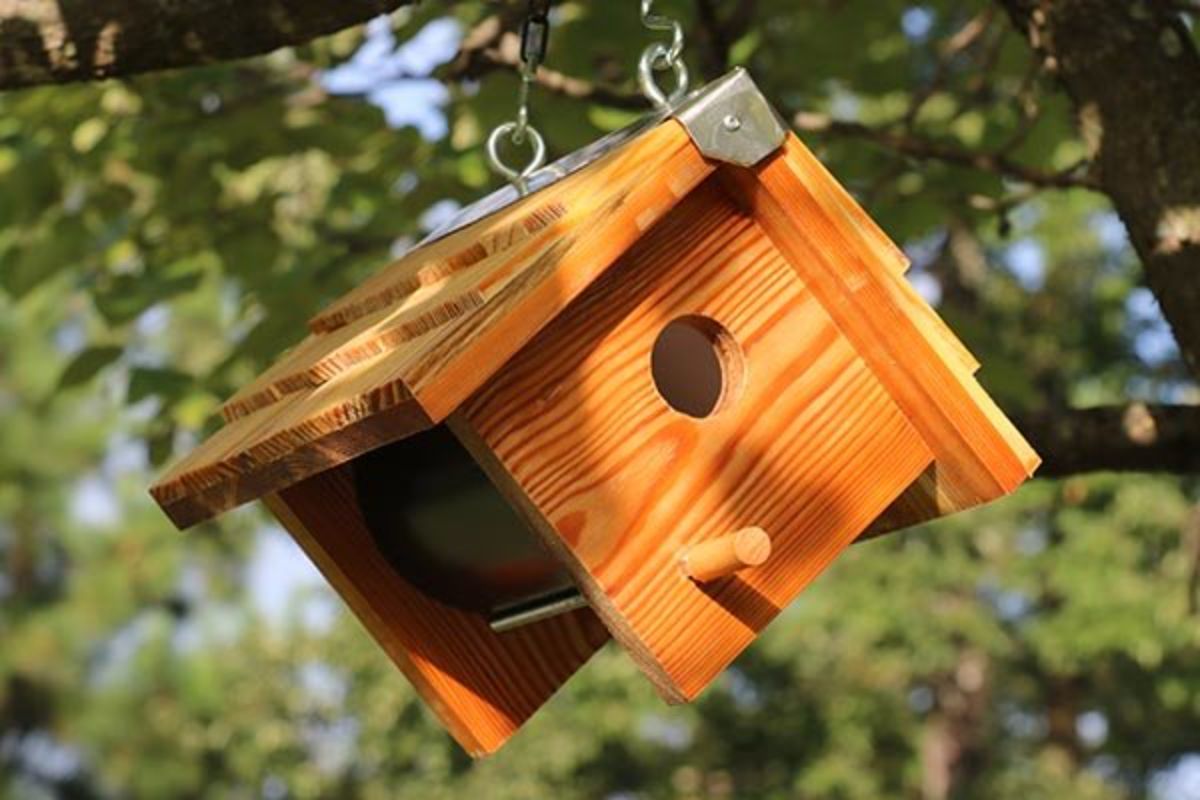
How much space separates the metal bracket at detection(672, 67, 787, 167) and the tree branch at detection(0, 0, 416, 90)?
1.53 feet

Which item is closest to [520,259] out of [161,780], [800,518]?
[800,518]

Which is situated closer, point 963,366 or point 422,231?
point 963,366

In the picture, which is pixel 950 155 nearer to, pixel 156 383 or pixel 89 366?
pixel 156 383

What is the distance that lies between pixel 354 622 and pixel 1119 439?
10.4 m

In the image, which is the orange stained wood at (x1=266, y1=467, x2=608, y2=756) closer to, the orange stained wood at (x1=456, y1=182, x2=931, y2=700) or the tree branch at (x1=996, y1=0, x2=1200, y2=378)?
the orange stained wood at (x1=456, y1=182, x2=931, y2=700)

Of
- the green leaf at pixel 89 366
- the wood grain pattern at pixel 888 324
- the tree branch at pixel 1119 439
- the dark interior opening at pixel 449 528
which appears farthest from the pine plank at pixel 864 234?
the green leaf at pixel 89 366

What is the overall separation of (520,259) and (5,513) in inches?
681

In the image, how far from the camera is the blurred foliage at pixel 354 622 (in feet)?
10.7

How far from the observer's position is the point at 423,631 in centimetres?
205

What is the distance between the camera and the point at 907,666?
12867mm

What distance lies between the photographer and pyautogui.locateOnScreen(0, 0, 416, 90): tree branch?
2.08 metres

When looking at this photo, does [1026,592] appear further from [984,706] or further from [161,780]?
[161,780]

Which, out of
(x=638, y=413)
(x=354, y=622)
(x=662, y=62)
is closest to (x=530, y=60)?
(x=662, y=62)

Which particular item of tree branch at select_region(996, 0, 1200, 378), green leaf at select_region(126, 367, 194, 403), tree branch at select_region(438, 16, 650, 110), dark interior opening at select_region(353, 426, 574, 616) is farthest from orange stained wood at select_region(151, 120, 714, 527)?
green leaf at select_region(126, 367, 194, 403)
